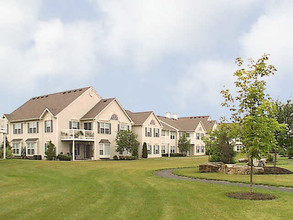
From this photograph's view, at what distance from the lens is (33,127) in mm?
45844

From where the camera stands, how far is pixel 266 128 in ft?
40.0

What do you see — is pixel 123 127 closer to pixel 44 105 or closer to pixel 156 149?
pixel 156 149

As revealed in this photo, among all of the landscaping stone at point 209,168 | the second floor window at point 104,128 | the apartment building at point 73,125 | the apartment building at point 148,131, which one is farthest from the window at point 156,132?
the landscaping stone at point 209,168

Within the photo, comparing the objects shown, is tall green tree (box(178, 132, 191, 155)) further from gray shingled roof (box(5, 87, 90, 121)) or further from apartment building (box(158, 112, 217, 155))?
gray shingled roof (box(5, 87, 90, 121))

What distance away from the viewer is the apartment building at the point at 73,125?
43.1m

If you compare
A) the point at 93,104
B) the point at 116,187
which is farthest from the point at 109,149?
the point at 116,187

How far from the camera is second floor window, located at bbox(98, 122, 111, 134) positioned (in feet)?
150

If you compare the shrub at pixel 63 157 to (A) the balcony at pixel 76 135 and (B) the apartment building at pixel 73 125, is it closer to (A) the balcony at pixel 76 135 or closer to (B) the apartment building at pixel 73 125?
(B) the apartment building at pixel 73 125

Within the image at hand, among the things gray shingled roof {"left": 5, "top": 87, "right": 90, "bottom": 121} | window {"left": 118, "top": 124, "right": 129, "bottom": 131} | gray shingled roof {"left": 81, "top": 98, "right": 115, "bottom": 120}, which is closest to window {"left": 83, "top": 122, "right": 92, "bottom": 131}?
gray shingled roof {"left": 81, "top": 98, "right": 115, "bottom": 120}

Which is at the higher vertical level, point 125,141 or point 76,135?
point 76,135

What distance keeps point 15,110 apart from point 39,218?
46.3 m

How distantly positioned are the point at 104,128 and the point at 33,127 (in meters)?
9.67

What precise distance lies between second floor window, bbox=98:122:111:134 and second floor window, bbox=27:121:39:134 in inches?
331

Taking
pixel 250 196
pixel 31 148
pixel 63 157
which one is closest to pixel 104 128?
pixel 63 157
